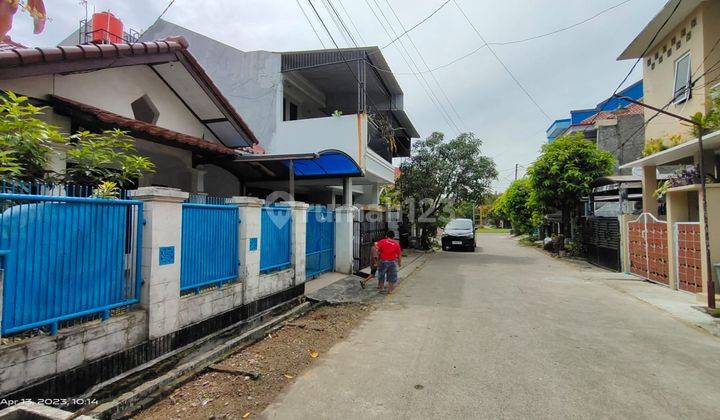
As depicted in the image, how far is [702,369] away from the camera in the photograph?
3.96 metres

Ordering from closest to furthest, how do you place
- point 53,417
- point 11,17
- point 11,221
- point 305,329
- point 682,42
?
point 11,17 → point 53,417 → point 11,221 → point 305,329 → point 682,42

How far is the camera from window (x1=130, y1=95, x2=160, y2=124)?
7395mm

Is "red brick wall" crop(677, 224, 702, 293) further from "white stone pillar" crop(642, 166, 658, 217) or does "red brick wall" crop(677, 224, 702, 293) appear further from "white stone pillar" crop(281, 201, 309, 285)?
"white stone pillar" crop(281, 201, 309, 285)

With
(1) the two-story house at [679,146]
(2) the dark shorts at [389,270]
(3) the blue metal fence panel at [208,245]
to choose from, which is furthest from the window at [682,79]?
(3) the blue metal fence panel at [208,245]

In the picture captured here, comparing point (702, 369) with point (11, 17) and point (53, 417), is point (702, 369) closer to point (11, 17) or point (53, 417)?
point (53, 417)

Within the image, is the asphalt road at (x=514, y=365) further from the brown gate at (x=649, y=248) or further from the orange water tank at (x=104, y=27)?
the orange water tank at (x=104, y=27)

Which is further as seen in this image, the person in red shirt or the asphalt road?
the person in red shirt

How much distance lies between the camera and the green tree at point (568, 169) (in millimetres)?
14047

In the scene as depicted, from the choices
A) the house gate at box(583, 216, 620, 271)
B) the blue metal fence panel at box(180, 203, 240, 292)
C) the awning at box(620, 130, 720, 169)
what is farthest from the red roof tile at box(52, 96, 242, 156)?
the house gate at box(583, 216, 620, 271)

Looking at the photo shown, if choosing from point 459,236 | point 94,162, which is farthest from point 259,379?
point 459,236

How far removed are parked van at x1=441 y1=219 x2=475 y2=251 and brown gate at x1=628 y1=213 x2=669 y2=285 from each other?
844cm

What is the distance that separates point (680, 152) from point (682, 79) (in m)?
3.50

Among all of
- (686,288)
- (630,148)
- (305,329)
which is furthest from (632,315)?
(630,148)

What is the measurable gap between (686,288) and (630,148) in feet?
44.0
